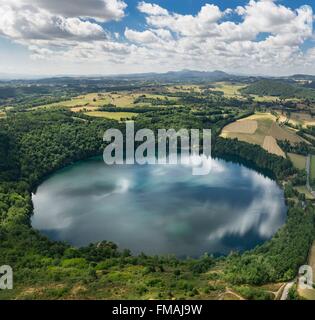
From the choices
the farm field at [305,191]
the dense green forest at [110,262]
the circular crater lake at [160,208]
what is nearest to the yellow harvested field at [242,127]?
the circular crater lake at [160,208]

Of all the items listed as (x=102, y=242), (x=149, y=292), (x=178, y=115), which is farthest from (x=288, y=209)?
(x=178, y=115)

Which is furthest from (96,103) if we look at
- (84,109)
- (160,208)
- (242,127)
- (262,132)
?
(160,208)

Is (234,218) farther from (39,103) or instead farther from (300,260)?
(39,103)

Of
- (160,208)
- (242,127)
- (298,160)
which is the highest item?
(242,127)


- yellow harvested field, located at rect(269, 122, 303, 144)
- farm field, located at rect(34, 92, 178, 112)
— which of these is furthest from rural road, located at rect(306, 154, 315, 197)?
farm field, located at rect(34, 92, 178, 112)

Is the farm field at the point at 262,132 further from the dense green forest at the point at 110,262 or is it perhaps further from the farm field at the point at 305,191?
the farm field at the point at 305,191

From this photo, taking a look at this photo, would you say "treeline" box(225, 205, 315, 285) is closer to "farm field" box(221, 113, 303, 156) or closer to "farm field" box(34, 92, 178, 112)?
"farm field" box(221, 113, 303, 156)

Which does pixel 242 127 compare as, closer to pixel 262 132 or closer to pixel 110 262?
pixel 262 132
